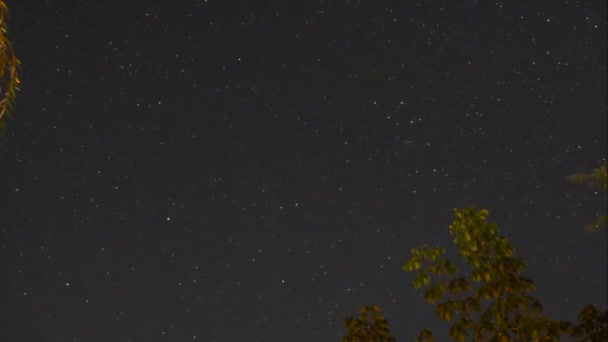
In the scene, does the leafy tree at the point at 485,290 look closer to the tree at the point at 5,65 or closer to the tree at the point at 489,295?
the tree at the point at 489,295

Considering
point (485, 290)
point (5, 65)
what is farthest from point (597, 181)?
point (5, 65)

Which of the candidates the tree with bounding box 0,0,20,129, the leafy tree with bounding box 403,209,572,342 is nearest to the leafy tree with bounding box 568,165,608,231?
the leafy tree with bounding box 403,209,572,342

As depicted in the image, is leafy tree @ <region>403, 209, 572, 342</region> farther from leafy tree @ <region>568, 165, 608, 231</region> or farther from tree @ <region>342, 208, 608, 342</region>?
leafy tree @ <region>568, 165, 608, 231</region>

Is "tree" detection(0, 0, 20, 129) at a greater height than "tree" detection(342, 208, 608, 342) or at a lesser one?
greater

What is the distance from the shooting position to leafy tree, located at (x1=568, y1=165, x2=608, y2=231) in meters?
1.92

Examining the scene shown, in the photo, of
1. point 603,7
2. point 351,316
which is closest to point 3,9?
point 351,316

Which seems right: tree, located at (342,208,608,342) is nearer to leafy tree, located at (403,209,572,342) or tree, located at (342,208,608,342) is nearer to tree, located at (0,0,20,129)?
leafy tree, located at (403,209,572,342)

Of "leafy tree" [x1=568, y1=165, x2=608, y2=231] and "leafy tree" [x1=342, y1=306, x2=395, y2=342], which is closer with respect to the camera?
"leafy tree" [x1=568, y1=165, x2=608, y2=231]

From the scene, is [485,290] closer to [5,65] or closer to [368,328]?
[368,328]

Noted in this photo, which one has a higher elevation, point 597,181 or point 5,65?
point 5,65

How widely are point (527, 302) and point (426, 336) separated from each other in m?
0.53

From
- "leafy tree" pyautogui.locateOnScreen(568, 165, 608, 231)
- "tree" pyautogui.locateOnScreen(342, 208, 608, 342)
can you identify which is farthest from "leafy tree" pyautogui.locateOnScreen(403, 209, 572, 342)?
"leafy tree" pyautogui.locateOnScreen(568, 165, 608, 231)

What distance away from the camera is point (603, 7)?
6.43 metres

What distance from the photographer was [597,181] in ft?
6.35
